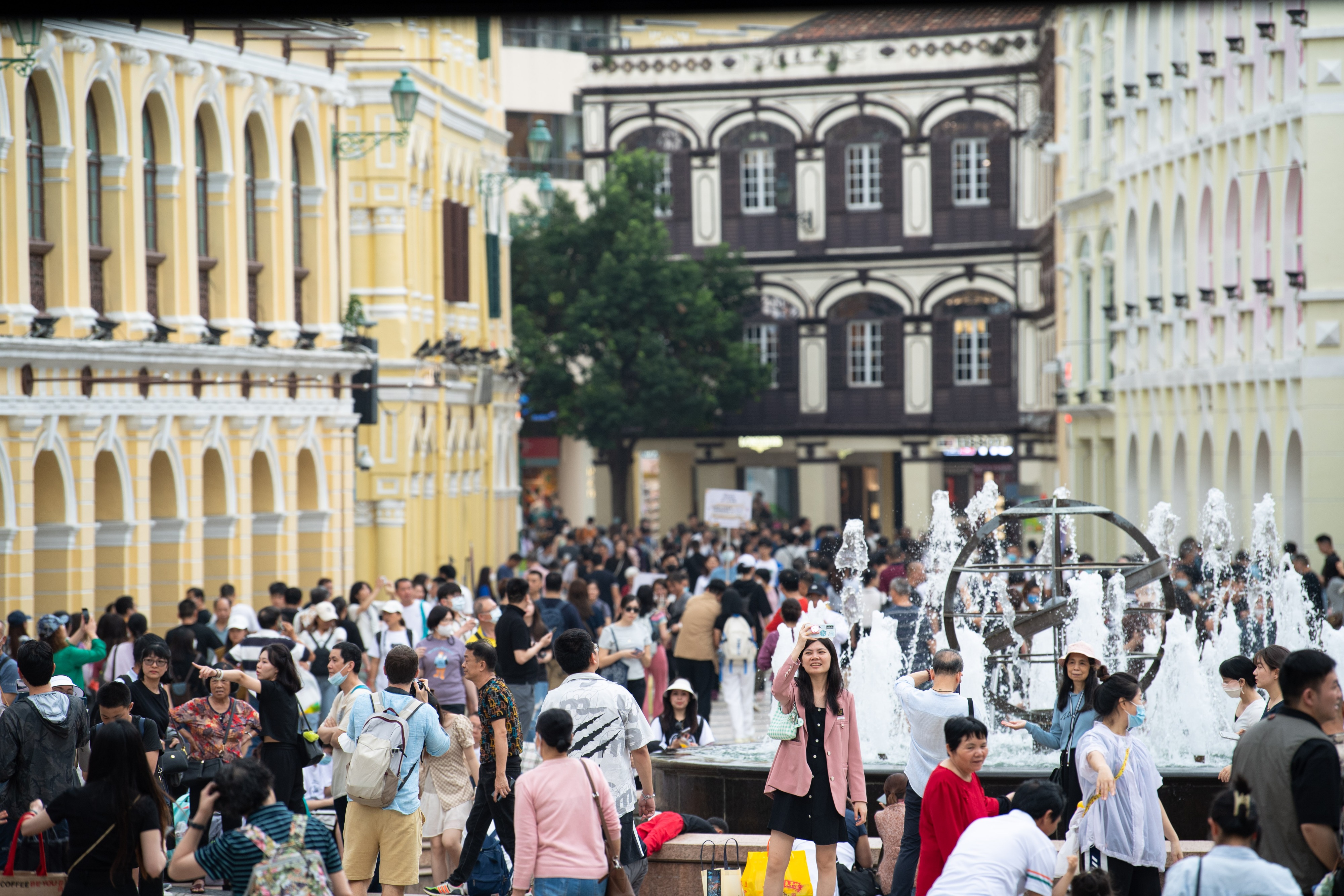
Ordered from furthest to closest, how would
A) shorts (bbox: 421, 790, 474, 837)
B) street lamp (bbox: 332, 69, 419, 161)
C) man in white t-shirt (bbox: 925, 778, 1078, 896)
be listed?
1. street lamp (bbox: 332, 69, 419, 161)
2. shorts (bbox: 421, 790, 474, 837)
3. man in white t-shirt (bbox: 925, 778, 1078, 896)

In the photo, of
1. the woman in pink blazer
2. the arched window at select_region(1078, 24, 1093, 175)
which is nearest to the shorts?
the woman in pink blazer

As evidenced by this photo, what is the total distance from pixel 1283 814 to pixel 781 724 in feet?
9.82

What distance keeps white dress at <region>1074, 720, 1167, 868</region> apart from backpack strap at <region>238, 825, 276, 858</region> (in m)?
3.63

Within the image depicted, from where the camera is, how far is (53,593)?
23.4 meters

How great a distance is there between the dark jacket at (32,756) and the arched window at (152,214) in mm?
16243

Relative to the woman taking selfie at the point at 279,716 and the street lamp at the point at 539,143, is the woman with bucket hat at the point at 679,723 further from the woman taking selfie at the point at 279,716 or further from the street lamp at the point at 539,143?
the street lamp at the point at 539,143

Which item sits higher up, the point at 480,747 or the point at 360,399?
the point at 360,399

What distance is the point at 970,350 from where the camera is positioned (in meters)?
52.3

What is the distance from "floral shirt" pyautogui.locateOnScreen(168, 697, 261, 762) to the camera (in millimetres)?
11398

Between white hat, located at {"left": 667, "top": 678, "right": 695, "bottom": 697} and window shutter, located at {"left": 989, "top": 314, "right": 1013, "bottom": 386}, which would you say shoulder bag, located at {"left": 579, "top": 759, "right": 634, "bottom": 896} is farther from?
window shutter, located at {"left": 989, "top": 314, "right": 1013, "bottom": 386}

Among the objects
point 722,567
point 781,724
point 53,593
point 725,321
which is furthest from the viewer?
point 725,321

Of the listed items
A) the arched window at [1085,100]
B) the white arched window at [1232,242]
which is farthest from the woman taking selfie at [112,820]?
the arched window at [1085,100]

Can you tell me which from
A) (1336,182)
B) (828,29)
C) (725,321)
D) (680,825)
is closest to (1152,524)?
(1336,182)

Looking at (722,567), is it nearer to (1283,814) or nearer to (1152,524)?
(1152,524)
